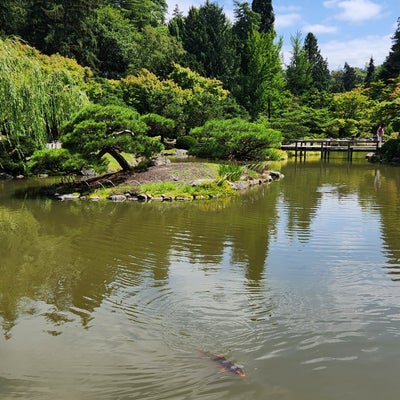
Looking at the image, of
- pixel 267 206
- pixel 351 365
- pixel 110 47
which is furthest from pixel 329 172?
pixel 110 47

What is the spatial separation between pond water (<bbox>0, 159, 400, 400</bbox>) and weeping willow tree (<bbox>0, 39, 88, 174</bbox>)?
14.1 feet

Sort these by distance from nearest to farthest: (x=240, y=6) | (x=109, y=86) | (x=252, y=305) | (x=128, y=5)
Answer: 1. (x=252, y=305)
2. (x=109, y=86)
3. (x=240, y=6)
4. (x=128, y=5)

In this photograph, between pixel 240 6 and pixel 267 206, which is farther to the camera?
pixel 240 6

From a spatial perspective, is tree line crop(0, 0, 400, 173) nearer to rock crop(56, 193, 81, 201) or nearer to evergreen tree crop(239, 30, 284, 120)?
evergreen tree crop(239, 30, 284, 120)

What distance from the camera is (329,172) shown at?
2194 centimetres

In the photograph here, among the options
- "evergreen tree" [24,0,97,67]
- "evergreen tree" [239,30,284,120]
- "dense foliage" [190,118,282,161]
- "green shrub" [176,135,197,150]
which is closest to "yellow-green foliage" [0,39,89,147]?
"dense foliage" [190,118,282,161]

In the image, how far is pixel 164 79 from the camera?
38.2 metres

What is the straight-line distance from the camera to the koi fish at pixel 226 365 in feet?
13.1

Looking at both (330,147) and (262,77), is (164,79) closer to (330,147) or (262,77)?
(262,77)

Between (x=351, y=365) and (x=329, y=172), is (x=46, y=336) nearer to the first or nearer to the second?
(x=351, y=365)

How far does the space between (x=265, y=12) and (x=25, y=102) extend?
47500 mm

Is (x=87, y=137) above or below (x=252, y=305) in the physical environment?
above

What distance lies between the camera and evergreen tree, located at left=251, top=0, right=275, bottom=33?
176 ft

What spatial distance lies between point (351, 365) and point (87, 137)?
A: 1079 centimetres
